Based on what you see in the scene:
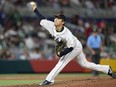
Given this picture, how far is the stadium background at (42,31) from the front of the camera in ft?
66.7

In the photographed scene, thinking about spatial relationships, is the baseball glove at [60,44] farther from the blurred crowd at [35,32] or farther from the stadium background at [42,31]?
the blurred crowd at [35,32]

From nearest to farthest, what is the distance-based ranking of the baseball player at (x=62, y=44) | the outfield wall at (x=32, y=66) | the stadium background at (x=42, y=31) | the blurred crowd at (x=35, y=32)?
the baseball player at (x=62, y=44) → the outfield wall at (x=32, y=66) → the stadium background at (x=42, y=31) → the blurred crowd at (x=35, y=32)

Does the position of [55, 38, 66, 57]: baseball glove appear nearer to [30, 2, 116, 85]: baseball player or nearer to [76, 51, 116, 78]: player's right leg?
[30, 2, 116, 85]: baseball player

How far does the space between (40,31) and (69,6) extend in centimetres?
285

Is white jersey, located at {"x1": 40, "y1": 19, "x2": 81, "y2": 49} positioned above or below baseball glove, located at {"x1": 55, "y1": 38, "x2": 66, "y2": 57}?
above

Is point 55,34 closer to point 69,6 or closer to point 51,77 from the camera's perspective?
point 51,77

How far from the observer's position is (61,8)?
24031 millimetres

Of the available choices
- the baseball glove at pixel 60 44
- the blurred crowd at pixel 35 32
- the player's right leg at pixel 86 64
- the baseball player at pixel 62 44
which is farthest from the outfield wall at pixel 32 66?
the baseball glove at pixel 60 44

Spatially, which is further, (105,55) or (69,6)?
(69,6)

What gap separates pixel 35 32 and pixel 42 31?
0.47 meters

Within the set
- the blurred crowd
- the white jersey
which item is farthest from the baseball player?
the blurred crowd

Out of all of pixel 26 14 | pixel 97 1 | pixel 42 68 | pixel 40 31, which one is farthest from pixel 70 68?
pixel 97 1

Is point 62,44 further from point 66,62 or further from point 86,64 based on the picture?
point 86,64

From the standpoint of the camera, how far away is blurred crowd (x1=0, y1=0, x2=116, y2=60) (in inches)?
814
